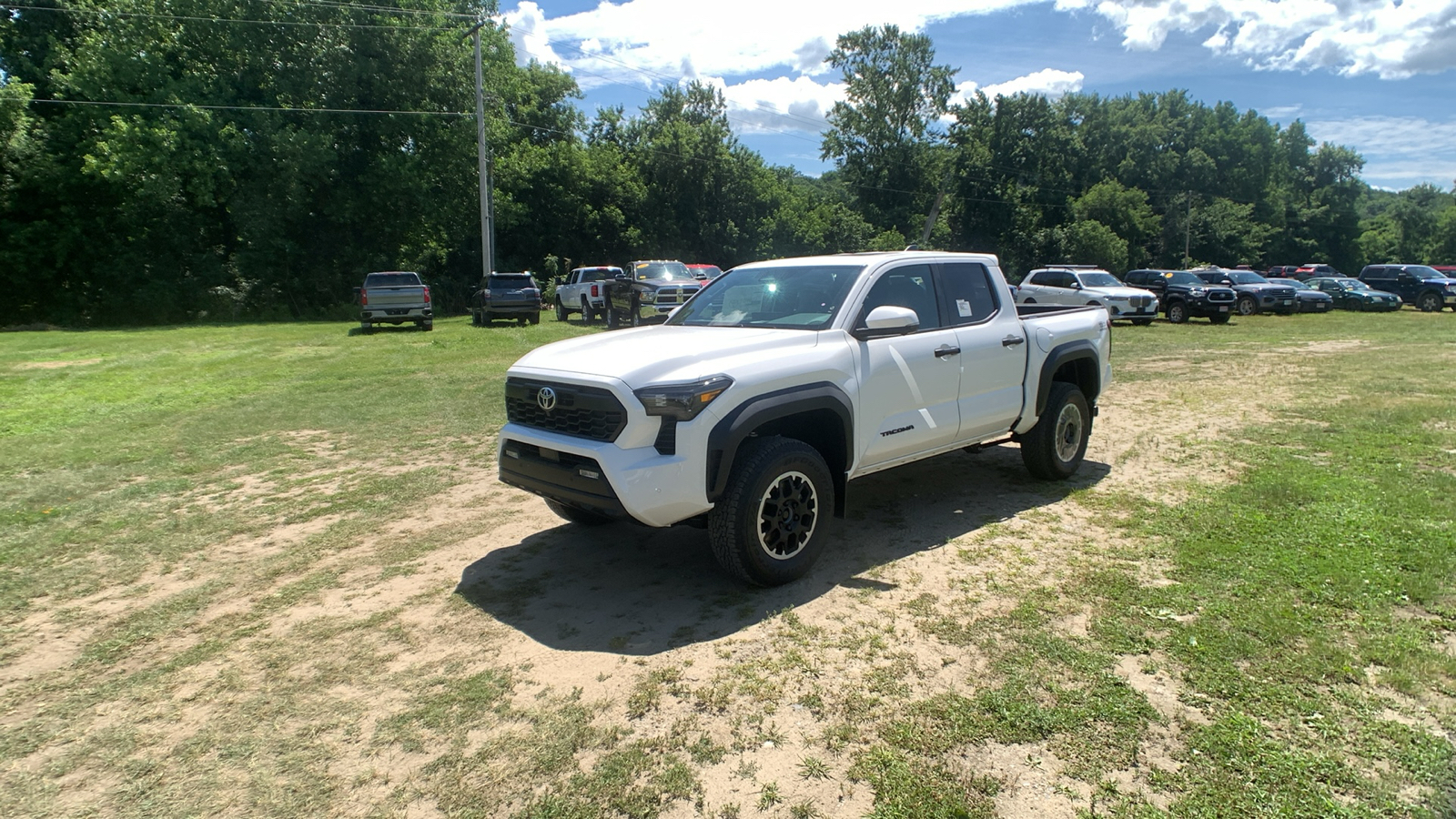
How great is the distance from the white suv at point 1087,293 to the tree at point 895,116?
3708 cm

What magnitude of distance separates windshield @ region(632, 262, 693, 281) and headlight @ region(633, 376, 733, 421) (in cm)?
1953

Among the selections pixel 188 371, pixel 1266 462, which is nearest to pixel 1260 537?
pixel 1266 462

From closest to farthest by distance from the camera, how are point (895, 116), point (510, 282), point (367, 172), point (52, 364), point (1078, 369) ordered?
point (1078, 369) < point (52, 364) < point (510, 282) < point (367, 172) < point (895, 116)

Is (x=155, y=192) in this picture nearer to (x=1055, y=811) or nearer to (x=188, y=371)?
(x=188, y=371)

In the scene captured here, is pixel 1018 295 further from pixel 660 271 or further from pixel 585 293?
pixel 585 293

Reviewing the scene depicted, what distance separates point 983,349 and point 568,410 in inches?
119

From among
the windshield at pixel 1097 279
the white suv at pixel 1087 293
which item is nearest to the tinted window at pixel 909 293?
the white suv at pixel 1087 293

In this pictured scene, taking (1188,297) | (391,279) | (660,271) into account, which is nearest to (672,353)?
(660,271)

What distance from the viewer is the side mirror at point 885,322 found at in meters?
4.64

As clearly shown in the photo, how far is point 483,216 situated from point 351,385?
18582 millimetres

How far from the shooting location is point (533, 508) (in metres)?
6.23

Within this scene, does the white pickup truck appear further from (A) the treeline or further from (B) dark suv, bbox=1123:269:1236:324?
(A) the treeline

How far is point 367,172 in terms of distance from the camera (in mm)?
31969

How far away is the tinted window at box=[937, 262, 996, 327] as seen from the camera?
5689mm
